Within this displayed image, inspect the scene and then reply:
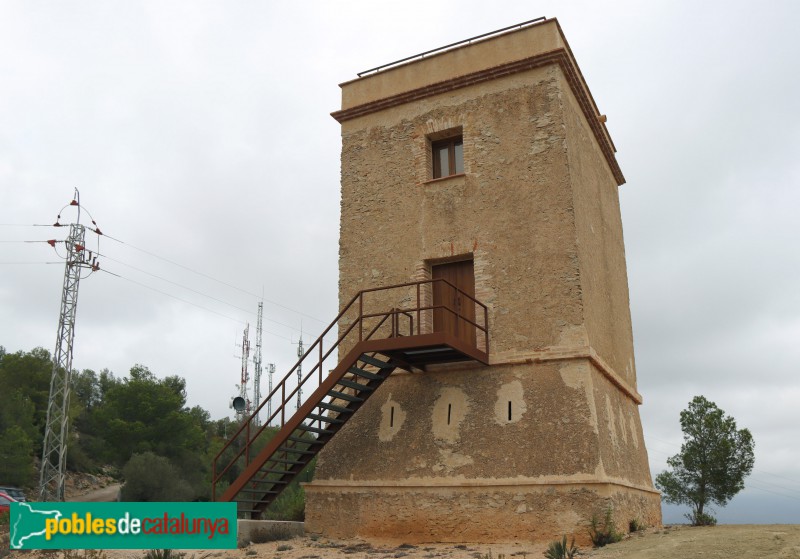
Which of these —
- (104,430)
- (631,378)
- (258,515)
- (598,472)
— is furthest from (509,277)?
(104,430)

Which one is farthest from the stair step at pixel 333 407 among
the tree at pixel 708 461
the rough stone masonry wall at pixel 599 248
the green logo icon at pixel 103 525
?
the tree at pixel 708 461

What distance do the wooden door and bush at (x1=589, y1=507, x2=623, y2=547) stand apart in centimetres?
382

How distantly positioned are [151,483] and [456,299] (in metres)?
23.2

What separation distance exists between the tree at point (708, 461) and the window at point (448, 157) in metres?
15.0

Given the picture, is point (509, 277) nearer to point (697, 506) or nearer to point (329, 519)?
point (329, 519)

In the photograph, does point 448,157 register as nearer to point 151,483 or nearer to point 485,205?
point 485,205

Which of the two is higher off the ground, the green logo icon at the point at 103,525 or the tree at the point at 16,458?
the tree at the point at 16,458

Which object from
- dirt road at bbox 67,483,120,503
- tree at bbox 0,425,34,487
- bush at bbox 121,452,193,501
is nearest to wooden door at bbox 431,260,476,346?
bush at bbox 121,452,193,501

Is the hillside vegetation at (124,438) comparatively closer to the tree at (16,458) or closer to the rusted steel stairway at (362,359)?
the tree at (16,458)

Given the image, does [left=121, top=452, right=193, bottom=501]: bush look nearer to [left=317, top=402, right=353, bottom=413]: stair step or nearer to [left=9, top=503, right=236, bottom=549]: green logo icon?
[left=317, top=402, right=353, bottom=413]: stair step

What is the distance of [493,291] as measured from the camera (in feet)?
45.2

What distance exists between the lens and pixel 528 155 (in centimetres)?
1417

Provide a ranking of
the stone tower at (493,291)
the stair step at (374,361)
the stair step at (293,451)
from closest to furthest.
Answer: the stone tower at (493,291), the stair step at (374,361), the stair step at (293,451)

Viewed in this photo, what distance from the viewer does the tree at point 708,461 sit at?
2423 cm
